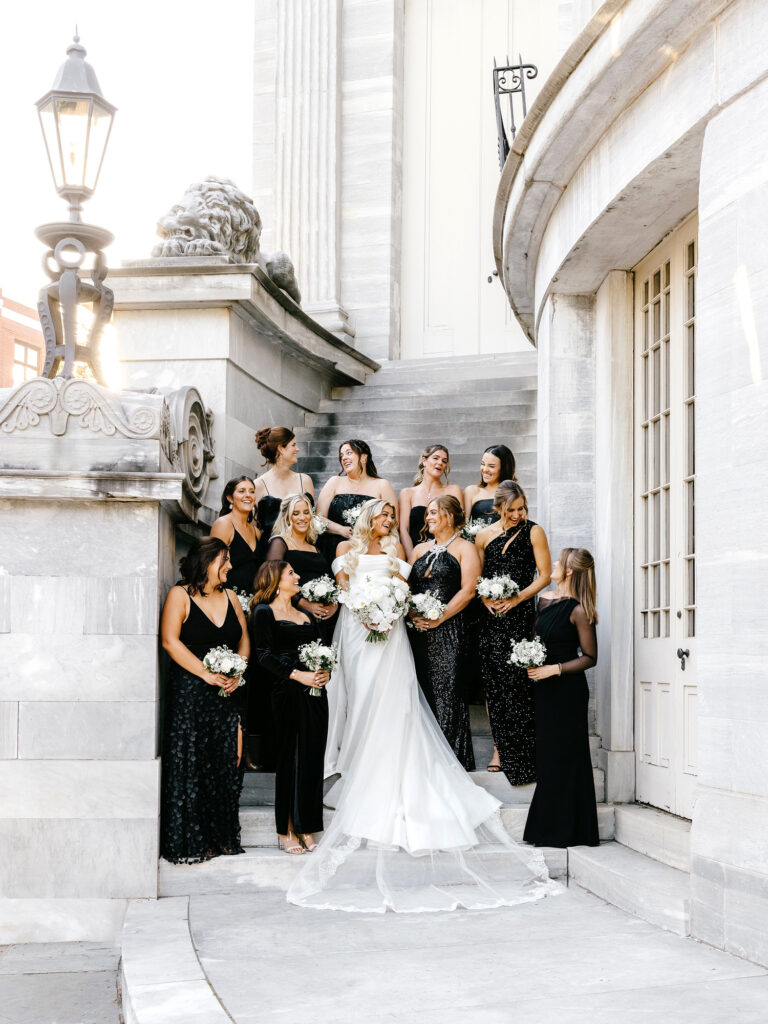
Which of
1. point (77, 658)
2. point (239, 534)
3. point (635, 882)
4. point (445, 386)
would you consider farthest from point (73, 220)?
point (445, 386)

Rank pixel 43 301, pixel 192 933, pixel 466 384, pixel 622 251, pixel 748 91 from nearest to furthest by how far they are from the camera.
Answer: pixel 748 91, pixel 192 933, pixel 43 301, pixel 622 251, pixel 466 384

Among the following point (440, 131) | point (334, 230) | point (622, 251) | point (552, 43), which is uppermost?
point (552, 43)

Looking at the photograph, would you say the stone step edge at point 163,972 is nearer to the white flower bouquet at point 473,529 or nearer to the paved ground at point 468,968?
the paved ground at point 468,968

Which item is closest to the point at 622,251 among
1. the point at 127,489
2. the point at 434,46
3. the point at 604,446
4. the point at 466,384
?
the point at 604,446

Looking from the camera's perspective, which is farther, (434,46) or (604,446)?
(434,46)

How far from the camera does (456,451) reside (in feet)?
41.0

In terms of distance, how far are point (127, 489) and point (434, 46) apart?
11.3 metres

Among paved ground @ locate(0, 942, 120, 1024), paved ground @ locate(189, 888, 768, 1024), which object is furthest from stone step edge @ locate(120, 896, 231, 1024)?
paved ground @ locate(0, 942, 120, 1024)

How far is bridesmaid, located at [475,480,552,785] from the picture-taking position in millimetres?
8336

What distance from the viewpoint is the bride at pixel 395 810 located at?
729cm

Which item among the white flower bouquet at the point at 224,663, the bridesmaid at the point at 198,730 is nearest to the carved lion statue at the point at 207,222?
the bridesmaid at the point at 198,730

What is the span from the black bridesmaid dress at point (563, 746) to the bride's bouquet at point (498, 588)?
1.07ft

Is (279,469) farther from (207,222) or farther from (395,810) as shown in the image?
(395,810)

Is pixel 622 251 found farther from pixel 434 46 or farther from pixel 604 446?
pixel 434 46
